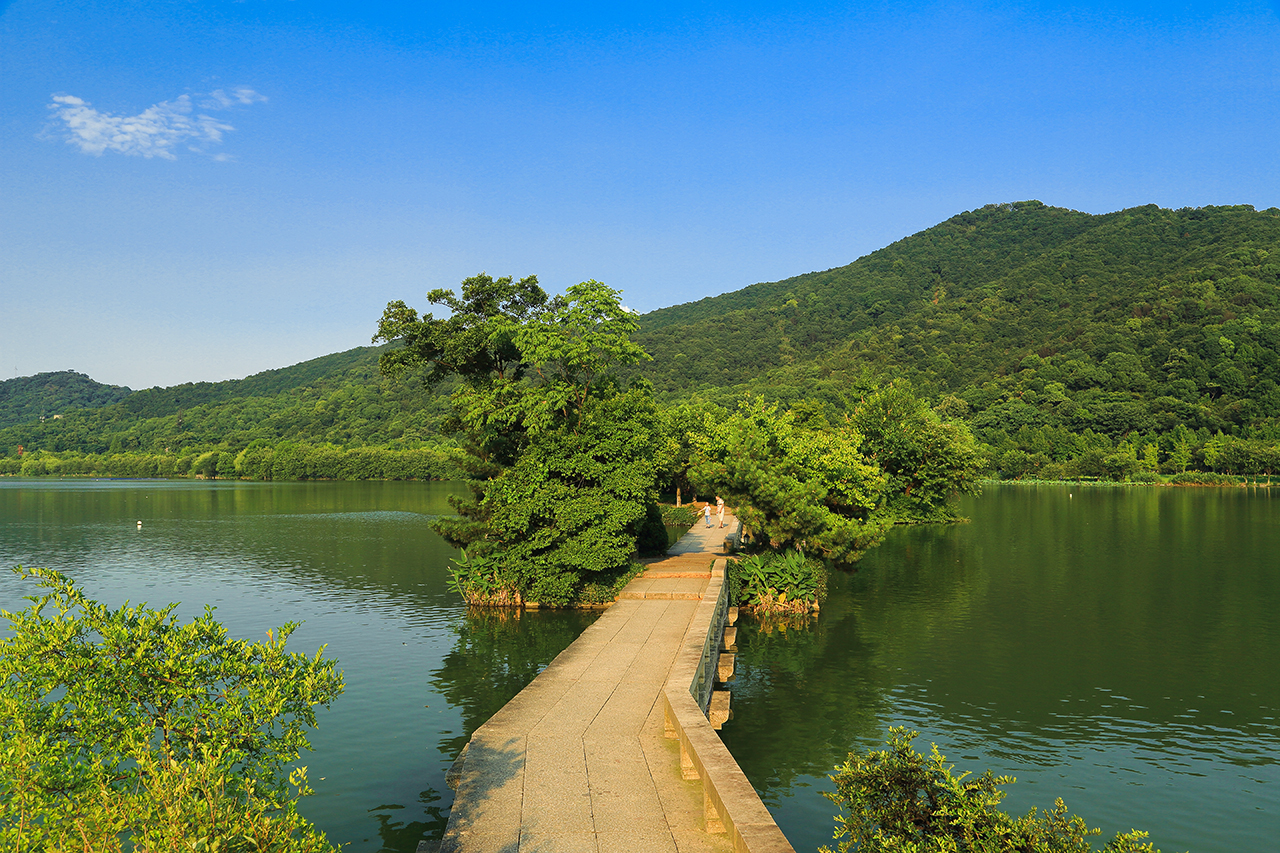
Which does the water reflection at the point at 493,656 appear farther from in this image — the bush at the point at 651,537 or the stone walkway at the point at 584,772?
the bush at the point at 651,537

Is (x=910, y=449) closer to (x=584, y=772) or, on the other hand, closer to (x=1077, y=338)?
(x=584, y=772)

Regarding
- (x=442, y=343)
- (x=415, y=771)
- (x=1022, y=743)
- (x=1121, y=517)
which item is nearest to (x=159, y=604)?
(x=442, y=343)

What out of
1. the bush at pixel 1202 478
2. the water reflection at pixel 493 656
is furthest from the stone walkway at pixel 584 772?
the bush at pixel 1202 478

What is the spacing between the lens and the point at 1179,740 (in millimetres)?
16141

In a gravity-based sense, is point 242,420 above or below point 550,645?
above

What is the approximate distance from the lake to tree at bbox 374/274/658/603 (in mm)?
2297

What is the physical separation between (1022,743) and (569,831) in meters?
11.3

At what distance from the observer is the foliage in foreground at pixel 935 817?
6.90m

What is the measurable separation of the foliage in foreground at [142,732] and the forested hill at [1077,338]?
419 feet

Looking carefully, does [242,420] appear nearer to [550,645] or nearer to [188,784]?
[550,645]

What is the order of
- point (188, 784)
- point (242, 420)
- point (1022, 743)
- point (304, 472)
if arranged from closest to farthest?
point (188, 784), point (1022, 743), point (304, 472), point (242, 420)

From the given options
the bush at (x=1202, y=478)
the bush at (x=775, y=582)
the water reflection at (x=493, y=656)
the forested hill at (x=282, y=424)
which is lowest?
the bush at (x=1202, y=478)

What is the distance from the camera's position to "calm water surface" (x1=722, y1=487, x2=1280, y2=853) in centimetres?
1349

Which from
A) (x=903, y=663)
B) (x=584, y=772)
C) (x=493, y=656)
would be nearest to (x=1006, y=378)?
(x=903, y=663)
